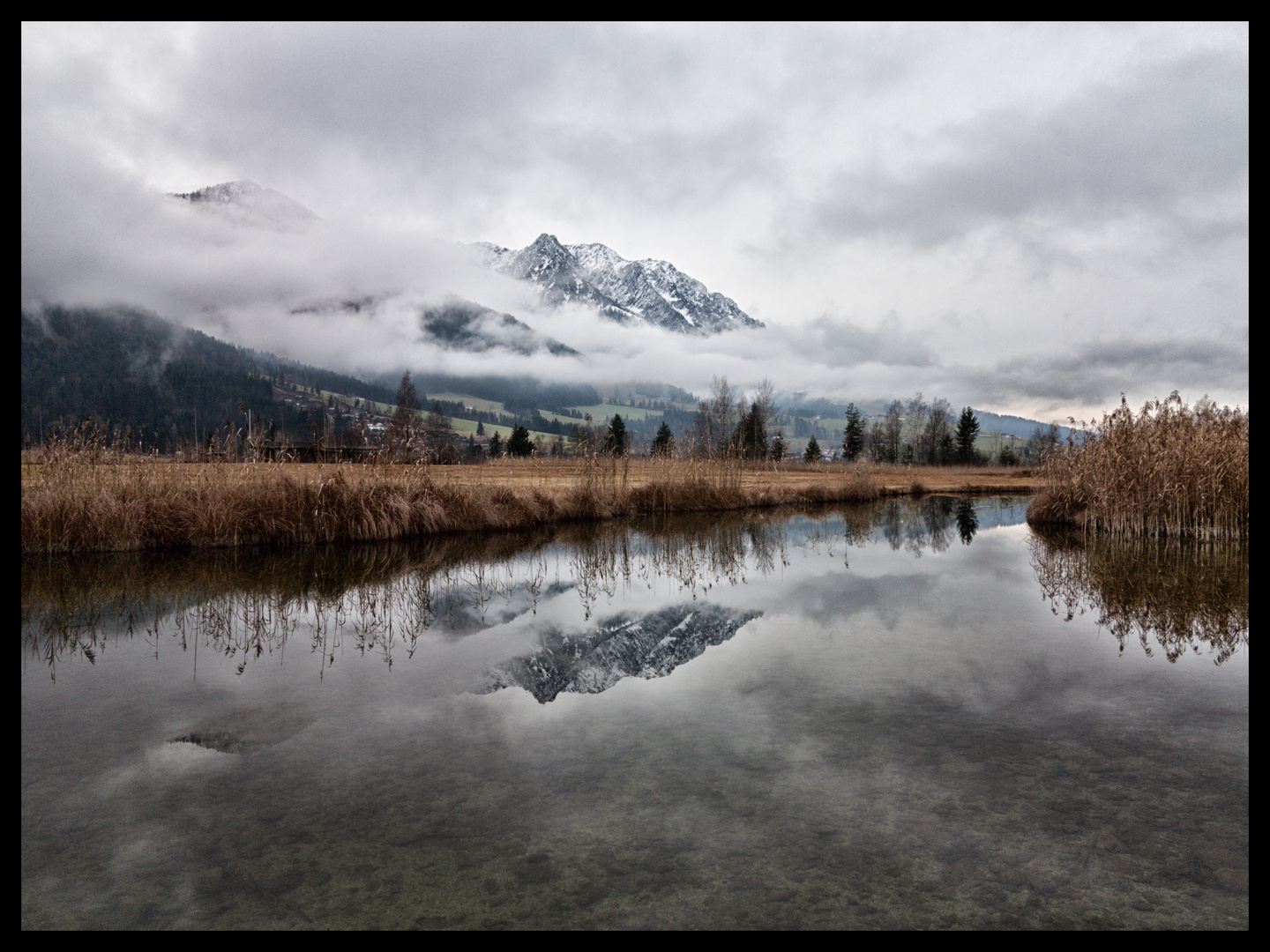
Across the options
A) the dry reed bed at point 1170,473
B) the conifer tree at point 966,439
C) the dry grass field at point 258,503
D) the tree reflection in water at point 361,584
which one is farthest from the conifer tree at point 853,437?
the tree reflection in water at point 361,584

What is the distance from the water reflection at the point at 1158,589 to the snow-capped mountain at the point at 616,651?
3.75 meters

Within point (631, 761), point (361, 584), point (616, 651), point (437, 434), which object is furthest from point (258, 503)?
point (437, 434)

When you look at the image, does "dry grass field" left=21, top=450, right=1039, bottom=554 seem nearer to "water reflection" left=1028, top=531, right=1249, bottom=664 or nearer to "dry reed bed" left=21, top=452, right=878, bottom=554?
"dry reed bed" left=21, top=452, right=878, bottom=554

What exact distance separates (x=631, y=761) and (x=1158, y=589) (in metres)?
8.23

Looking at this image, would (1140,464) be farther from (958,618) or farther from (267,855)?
(267,855)

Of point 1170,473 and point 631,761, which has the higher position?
point 1170,473

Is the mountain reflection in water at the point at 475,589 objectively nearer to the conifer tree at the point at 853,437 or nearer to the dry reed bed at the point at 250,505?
the dry reed bed at the point at 250,505

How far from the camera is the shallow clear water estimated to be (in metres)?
2.52

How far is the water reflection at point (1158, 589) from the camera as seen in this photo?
21.3 ft

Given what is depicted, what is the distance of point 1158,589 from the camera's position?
8.56 meters

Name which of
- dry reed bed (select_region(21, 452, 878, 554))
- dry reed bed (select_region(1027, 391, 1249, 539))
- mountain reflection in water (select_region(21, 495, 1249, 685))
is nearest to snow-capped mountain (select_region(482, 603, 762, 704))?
mountain reflection in water (select_region(21, 495, 1249, 685))

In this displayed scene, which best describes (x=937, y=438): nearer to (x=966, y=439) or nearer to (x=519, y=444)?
(x=966, y=439)

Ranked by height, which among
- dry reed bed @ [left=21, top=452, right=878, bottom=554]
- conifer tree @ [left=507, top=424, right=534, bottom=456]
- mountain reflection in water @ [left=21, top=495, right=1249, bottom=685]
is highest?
conifer tree @ [left=507, top=424, right=534, bottom=456]

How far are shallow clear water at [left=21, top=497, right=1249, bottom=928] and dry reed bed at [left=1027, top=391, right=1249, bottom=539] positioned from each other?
283 inches
